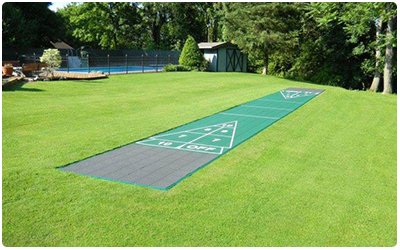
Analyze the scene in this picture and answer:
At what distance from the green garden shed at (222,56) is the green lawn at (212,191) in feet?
78.9

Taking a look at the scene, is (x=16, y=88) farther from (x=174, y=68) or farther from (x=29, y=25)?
(x=29, y=25)

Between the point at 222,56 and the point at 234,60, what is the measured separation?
2.36 meters

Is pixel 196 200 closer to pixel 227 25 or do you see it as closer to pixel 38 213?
pixel 38 213

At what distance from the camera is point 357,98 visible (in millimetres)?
18609

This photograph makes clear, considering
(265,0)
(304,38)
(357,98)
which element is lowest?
(357,98)

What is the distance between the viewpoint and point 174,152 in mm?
7824

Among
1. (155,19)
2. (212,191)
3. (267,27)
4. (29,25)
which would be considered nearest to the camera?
(212,191)

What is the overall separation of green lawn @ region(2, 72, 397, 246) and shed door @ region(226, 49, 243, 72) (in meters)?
25.6

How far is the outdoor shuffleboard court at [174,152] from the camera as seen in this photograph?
6325 mm

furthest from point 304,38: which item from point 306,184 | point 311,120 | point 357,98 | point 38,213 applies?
point 38,213

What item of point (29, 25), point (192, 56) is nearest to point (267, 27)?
point (192, 56)

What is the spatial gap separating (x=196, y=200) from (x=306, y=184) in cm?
203

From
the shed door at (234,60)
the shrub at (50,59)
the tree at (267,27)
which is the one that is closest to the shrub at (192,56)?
the tree at (267,27)

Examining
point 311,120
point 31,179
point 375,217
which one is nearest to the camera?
point 375,217
